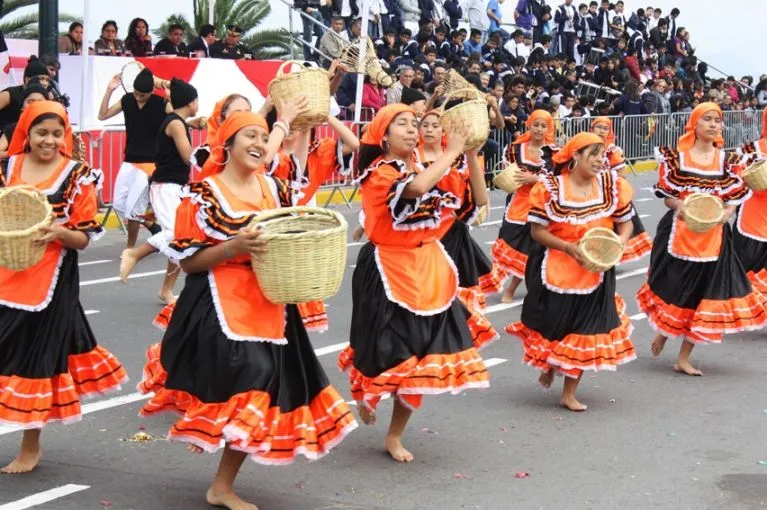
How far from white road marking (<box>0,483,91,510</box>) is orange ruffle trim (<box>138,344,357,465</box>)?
0.72 m

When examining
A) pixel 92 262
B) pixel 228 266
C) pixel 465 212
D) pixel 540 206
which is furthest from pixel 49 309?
pixel 92 262

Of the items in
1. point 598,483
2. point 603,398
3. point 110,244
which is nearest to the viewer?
point 598,483

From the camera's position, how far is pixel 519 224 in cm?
1274

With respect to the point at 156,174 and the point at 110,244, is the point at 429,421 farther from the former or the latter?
the point at 110,244

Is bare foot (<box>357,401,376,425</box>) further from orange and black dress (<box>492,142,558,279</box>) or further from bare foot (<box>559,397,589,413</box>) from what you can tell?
orange and black dress (<box>492,142,558,279</box>)

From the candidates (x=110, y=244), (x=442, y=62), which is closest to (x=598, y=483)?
(x=110, y=244)

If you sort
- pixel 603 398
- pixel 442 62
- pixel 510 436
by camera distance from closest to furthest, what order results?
pixel 510 436 → pixel 603 398 → pixel 442 62

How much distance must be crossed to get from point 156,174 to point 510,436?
17.6 feet

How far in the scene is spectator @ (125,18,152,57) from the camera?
64.6 ft

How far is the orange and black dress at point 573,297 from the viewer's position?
8.25m

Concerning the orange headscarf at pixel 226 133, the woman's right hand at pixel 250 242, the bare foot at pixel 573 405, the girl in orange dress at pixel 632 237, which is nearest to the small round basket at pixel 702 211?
the bare foot at pixel 573 405

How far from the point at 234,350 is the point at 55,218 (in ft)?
4.34

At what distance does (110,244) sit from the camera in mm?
15609

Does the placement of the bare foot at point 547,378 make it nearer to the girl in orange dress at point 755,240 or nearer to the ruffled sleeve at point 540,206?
the ruffled sleeve at point 540,206
